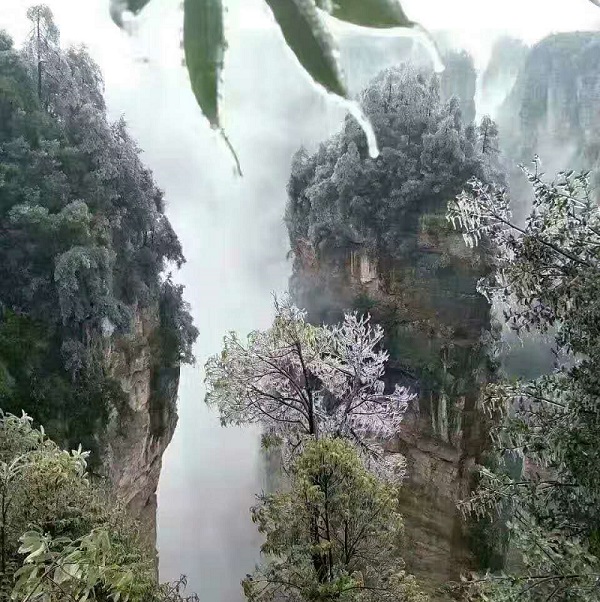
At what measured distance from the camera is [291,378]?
2.90 m

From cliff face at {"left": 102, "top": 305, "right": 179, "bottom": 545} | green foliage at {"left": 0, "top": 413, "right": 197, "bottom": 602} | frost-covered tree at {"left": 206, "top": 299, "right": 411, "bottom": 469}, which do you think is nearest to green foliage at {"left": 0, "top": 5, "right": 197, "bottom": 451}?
cliff face at {"left": 102, "top": 305, "right": 179, "bottom": 545}

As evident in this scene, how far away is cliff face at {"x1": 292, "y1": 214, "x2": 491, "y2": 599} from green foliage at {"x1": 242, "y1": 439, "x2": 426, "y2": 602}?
339 centimetres

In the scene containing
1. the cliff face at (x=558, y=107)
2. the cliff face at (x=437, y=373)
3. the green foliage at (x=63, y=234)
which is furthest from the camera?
the cliff face at (x=437, y=373)

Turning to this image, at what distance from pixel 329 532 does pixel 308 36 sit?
2263 mm

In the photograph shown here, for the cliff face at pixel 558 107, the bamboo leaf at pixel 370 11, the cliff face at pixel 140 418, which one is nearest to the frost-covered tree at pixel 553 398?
the bamboo leaf at pixel 370 11

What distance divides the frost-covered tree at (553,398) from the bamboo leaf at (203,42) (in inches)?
53.6

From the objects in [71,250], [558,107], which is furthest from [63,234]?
[558,107]

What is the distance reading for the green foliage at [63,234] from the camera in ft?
12.7

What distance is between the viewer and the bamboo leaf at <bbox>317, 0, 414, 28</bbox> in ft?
1.31

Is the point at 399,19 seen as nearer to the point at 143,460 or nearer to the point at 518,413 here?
the point at 518,413

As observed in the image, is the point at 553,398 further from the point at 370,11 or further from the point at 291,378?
the point at 370,11

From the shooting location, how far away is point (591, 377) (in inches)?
61.3

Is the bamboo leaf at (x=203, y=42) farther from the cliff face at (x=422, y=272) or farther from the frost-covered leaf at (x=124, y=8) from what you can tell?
the cliff face at (x=422, y=272)

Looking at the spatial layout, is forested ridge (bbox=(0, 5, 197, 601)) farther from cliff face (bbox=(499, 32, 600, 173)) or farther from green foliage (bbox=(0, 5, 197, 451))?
cliff face (bbox=(499, 32, 600, 173))
